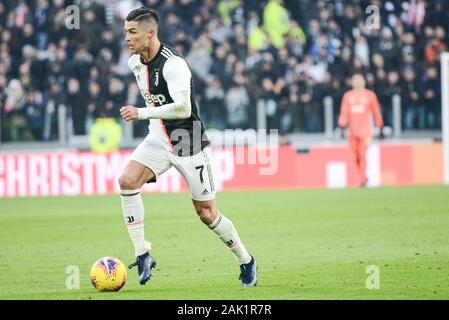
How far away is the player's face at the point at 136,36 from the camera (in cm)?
952

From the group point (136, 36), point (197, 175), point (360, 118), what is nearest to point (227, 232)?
point (197, 175)

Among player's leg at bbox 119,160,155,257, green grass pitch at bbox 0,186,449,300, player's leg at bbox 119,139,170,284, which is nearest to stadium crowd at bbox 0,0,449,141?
green grass pitch at bbox 0,186,449,300

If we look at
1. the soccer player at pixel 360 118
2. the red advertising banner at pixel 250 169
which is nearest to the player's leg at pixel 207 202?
the soccer player at pixel 360 118

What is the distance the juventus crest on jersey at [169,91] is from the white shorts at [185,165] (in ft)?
0.21

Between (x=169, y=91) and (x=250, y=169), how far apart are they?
15.0 m

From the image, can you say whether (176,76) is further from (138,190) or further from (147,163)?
(138,190)

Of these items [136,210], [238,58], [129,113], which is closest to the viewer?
[129,113]

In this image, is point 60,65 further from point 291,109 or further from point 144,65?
point 144,65

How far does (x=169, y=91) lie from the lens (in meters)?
9.55

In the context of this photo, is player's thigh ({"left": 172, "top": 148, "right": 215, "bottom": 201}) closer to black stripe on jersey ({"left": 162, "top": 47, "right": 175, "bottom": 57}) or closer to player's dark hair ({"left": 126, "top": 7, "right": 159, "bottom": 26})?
black stripe on jersey ({"left": 162, "top": 47, "right": 175, "bottom": 57})

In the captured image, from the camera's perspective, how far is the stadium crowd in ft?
80.7

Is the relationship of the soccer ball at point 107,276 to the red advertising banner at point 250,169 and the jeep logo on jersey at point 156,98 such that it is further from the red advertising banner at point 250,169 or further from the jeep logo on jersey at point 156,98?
the red advertising banner at point 250,169

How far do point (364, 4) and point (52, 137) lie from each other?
8.16 meters
